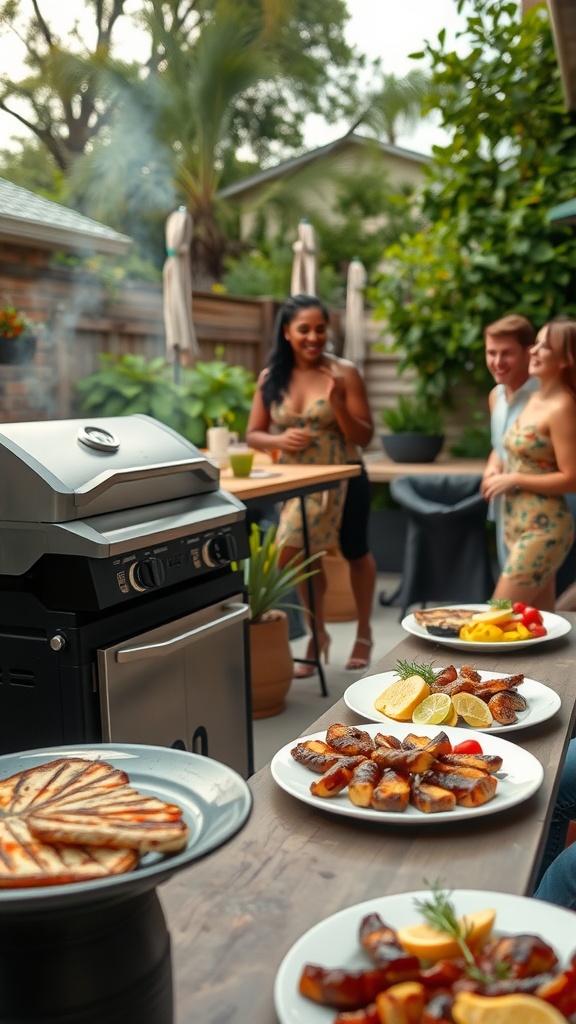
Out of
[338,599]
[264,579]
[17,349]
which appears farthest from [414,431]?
[264,579]

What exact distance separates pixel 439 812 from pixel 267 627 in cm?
279

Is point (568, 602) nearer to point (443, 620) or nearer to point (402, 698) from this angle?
point (443, 620)

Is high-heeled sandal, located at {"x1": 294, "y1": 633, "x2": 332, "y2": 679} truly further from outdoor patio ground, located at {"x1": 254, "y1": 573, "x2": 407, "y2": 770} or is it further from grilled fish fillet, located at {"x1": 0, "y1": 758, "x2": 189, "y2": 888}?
grilled fish fillet, located at {"x1": 0, "y1": 758, "x2": 189, "y2": 888}

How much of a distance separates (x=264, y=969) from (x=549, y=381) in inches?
113

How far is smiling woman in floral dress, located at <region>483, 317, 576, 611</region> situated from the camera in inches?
133

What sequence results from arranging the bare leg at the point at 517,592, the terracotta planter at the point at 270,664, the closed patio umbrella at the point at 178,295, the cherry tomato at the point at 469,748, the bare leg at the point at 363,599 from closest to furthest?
the cherry tomato at the point at 469,748
the bare leg at the point at 517,592
the terracotta planter at the point at 270,664
the bare leg at the point at 363,599
the closed patio umbrella at the point at 178,295

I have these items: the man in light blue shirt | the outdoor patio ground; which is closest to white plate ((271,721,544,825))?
the outdoor patio ground

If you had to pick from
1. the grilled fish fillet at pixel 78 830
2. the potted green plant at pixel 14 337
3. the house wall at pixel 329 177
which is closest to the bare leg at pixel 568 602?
the grilled fish fillet at pixel 78 830

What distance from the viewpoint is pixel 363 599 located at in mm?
4746

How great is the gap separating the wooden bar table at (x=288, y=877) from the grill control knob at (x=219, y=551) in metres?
1.31

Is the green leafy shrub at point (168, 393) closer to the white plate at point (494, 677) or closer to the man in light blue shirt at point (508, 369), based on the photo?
the man in light blue shirt at point (508, 369)

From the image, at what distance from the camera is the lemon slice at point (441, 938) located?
803mm

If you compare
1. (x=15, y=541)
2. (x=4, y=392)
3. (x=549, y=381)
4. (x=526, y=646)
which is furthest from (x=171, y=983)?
(x=4, y=392)

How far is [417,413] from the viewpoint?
7.54m
